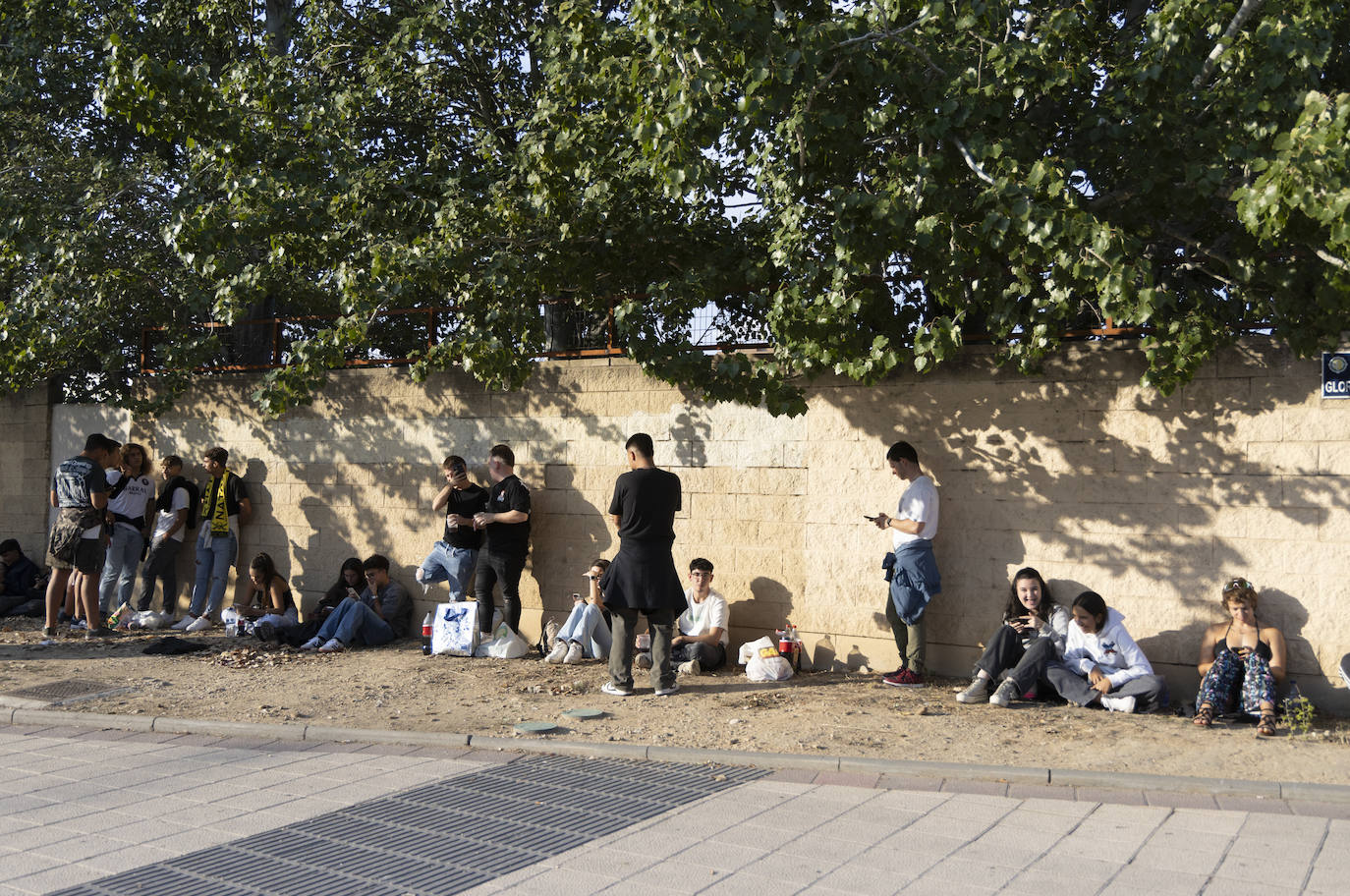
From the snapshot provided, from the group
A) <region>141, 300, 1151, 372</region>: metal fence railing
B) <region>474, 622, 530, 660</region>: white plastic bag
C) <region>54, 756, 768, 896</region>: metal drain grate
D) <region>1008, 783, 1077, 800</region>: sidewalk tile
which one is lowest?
<region>54, 756, 768, 896</region>: metal drain grate

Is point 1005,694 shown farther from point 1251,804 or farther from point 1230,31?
point 1230,31

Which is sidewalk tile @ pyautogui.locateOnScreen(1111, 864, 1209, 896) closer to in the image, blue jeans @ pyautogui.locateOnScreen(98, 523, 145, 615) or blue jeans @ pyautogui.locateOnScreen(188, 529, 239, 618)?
blue jeans @ pyautogui.locateOnScreen(188, 529, 239, 618)

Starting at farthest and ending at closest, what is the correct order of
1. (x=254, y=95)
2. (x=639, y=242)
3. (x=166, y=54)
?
(x=166, y=54)
(x=254, y=95)
(x=639, y=242)

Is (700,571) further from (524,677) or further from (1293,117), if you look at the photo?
(1293,117)

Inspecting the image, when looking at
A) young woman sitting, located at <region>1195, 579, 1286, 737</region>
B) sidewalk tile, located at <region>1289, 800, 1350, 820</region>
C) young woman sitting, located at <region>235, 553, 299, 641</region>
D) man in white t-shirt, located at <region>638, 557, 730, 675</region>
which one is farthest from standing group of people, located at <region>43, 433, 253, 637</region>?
sidewalk tile, located at <region>1289, 800, 1350, 820</region>

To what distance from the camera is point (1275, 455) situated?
25.0 ft

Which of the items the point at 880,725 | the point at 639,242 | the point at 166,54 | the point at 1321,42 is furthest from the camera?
A: the point at 166,54

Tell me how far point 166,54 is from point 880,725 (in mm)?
11369

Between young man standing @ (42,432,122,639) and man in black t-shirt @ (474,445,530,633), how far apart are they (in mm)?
3762

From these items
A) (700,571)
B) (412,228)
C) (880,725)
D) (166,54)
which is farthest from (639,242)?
(166,54)

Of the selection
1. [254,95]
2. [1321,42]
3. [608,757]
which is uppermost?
[254,95]

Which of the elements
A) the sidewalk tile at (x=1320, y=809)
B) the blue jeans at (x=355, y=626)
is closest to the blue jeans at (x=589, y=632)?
the blue jeans at (x=355, y=626)

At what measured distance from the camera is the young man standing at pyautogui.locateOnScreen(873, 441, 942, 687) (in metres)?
8.40

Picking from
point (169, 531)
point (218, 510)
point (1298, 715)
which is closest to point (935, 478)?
point (1298, 715)
